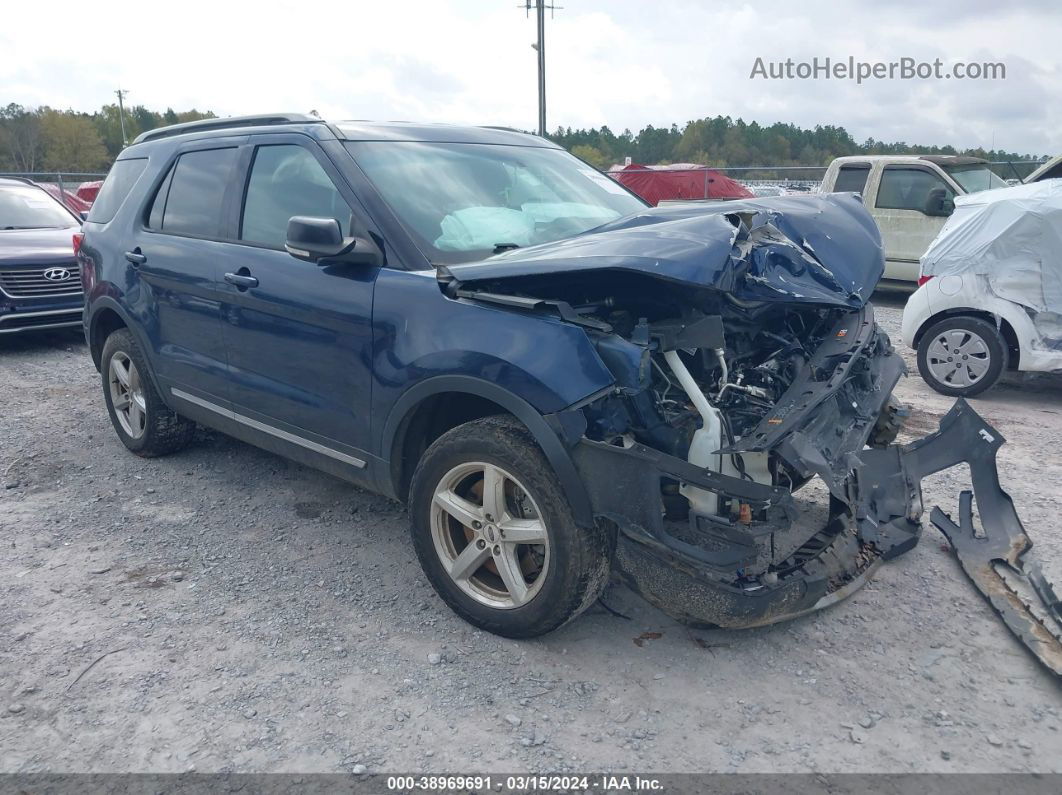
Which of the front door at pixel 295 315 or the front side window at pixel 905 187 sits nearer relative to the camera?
the front door at pixel 295 315

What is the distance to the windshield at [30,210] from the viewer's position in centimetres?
950

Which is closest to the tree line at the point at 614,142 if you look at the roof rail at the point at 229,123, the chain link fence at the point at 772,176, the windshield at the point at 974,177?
the chain link fence at the point at 772,176

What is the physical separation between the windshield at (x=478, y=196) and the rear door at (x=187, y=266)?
1040 mm

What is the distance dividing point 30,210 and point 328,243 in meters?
8.18

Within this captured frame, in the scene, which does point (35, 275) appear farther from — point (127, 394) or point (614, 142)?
point (614, 142)

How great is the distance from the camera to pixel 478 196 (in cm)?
397

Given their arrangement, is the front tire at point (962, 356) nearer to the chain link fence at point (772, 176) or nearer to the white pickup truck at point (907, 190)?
the white pickup truck at point (907, 190)

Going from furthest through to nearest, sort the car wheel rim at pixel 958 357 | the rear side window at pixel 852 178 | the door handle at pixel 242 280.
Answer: the rear side window at pixel 852 178, the car wheel rim at pixel 958 357, the door handle at pixel 242 280

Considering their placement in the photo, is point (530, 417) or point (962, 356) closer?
point (530, 417)

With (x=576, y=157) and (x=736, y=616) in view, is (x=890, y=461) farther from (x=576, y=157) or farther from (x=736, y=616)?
(x=576, y=157)

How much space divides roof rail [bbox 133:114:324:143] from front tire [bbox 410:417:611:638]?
1.93 meters

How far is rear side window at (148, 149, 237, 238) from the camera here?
4457 mm

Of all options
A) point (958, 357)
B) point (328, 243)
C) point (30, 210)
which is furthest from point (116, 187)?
point (958, 357)

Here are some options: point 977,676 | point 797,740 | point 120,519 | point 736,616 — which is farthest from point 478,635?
point 120,519
